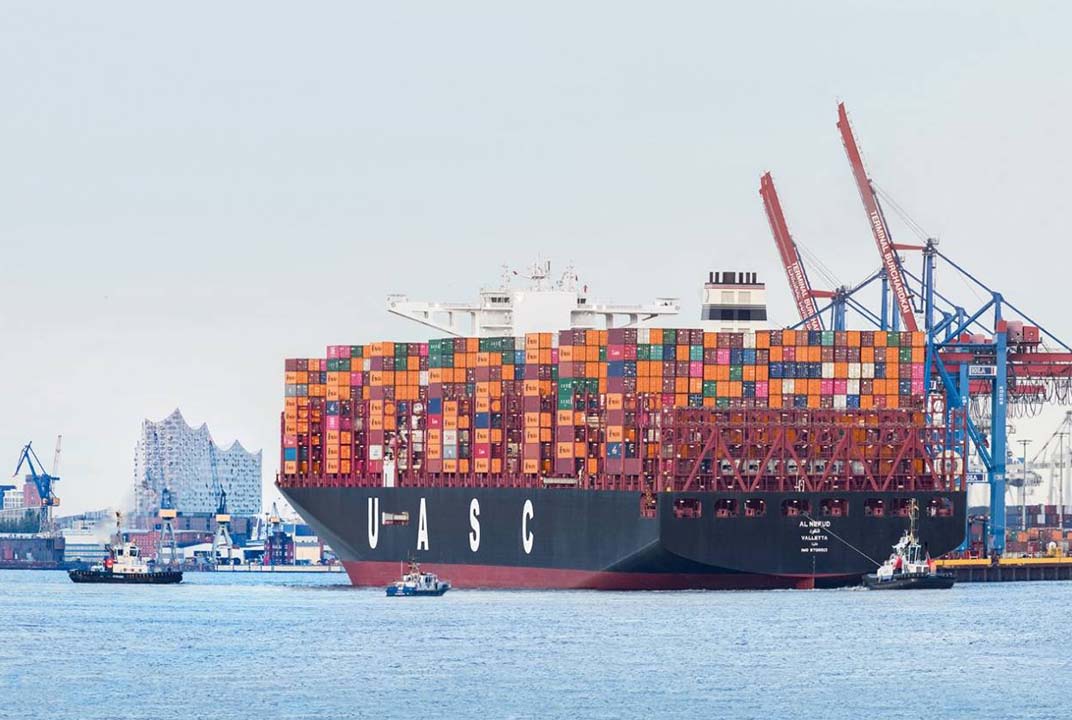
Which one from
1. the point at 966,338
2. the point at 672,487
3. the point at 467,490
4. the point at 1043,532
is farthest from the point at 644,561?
the point at 1043,532

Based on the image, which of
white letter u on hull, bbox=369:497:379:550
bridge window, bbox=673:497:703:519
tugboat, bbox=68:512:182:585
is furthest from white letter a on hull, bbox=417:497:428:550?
tugboat, bbox=68:512:182:585

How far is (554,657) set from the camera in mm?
92688

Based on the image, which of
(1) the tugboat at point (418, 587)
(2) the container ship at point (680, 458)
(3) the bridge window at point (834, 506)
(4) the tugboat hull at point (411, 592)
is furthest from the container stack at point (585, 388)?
(4) the tugboat hull at point (411, 592)

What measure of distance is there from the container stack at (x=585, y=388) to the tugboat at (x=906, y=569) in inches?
210

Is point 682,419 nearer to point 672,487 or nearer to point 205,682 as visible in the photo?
point 672,487

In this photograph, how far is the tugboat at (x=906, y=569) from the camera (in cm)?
12006

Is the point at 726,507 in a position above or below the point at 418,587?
above

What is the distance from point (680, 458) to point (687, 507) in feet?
6.62

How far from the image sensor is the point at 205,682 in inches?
3440

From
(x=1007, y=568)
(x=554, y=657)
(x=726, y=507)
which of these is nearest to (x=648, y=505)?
(x=726, y=507)

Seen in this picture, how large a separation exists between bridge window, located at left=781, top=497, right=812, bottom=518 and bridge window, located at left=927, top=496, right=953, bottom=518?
564 cm

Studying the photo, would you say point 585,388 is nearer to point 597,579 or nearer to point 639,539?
point 639,539

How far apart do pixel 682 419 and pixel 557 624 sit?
52.6 feet

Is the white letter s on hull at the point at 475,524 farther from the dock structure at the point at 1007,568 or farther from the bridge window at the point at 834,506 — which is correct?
the dock structure at the point at 1007,568
